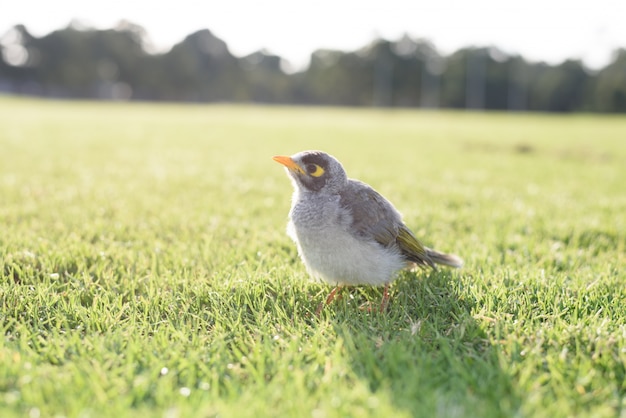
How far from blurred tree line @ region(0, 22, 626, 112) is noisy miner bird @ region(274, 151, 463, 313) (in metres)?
88.0

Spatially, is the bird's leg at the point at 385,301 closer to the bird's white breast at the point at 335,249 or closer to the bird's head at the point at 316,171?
the bird's white breast at the point at 335,249

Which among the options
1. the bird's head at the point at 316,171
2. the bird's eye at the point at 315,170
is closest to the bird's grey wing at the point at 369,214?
the bird's head at the point at 316,171

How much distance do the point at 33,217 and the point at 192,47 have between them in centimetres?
9875

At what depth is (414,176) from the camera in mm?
9773

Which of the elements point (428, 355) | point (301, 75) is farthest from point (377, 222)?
point (301, 75)

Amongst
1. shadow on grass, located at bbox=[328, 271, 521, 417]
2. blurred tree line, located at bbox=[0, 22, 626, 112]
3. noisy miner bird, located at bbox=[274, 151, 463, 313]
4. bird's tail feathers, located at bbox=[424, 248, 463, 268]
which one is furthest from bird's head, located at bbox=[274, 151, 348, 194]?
blurred tree line, located at bbox=[0, 22, 626, 112]

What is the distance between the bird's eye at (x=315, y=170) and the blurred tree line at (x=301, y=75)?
8800cm

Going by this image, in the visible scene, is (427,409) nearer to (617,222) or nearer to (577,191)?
(617,222)

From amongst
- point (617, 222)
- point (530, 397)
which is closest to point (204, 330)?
point (530, 397)

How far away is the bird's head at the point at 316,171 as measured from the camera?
3.69 meters

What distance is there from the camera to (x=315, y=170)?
3.71 meters

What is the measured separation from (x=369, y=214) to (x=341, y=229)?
0.89ft

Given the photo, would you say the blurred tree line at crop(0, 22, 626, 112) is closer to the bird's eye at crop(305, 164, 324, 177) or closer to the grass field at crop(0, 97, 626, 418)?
the grass field at crop(0, 97, 626, 418)

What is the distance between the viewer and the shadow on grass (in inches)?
95.0
